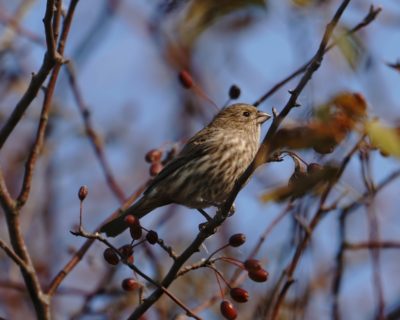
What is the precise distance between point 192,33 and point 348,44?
150 centimetres

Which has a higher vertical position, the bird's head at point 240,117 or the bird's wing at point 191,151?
the bird's head at point 240,117

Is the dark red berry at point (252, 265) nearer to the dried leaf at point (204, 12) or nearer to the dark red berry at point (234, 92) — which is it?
the dried leaf at point (204, 12)

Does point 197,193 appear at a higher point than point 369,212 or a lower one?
lower

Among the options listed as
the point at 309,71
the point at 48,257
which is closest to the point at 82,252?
the point at 309,71

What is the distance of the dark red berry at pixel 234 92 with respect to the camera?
17.0ft

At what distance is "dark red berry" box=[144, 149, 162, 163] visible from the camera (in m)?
5.21

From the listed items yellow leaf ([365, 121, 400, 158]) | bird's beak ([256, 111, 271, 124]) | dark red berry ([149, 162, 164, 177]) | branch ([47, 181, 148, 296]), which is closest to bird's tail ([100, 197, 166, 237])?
dark red berry ([149, 162, 164, 177])

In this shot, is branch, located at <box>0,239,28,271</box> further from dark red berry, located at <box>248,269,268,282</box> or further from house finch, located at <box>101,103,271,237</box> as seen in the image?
house finch, located at <box>101,103,271,237</box>

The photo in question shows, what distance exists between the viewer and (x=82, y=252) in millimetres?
4652

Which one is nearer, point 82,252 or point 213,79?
point 82,252

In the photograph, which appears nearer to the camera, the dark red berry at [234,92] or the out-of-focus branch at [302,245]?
the out-of-focus branch at [302,245]

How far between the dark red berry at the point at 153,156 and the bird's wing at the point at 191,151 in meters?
1.03

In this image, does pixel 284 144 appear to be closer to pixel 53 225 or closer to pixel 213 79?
pixel 53 225

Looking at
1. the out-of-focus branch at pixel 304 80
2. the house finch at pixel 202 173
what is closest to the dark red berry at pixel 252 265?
the out-of-focus branch at pixel 304 80
